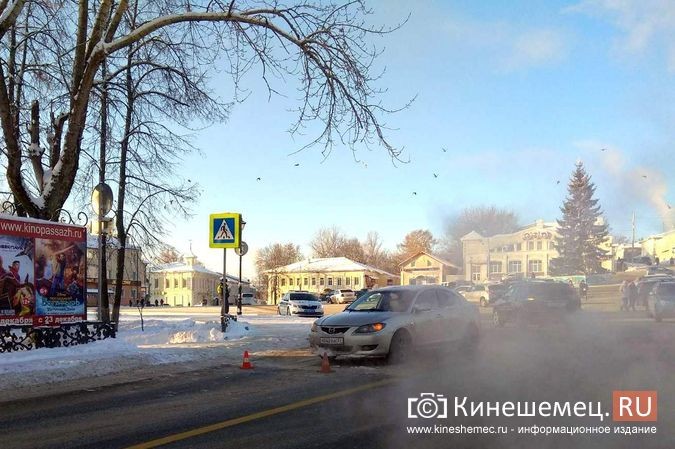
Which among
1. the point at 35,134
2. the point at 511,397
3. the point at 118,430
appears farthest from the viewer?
the point at 35,134

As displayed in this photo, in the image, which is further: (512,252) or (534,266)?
(534,266)

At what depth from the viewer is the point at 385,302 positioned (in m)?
12.4

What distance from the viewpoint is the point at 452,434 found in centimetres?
593

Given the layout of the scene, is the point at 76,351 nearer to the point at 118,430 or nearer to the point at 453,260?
the point at 118,430

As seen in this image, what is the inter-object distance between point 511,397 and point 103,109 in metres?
14.5

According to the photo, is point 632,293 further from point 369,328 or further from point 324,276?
point 324,276

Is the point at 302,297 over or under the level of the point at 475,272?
under

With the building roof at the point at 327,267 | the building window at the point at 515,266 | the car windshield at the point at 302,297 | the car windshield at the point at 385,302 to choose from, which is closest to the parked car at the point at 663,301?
the car windshield at the point at 385,302

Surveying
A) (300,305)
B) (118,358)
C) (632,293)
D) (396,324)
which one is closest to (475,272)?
(300,305)

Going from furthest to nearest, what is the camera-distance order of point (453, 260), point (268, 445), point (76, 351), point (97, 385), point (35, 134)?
point (453, 260)
point (35, 134)
point (76, 351)
point (97, 385)
point (268, 445)

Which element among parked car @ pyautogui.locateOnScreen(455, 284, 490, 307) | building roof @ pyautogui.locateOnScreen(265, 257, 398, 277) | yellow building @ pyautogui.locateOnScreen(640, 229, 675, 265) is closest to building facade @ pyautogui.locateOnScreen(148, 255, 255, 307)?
building roof @ pyautogui.locateOnScreen(265, 257, 398, 277)

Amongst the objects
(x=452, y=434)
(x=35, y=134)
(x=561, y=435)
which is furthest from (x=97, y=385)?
(x=35, y=134)

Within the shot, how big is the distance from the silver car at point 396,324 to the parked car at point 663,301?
10.4 meters

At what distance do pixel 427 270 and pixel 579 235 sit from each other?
84.4 ft
